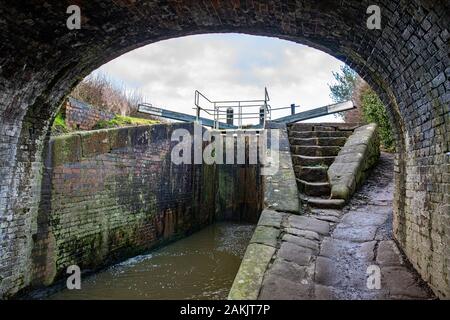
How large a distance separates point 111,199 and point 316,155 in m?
4.94

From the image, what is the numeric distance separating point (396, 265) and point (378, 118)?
779 centimetres

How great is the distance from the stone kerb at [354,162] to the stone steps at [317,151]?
0.23 meters

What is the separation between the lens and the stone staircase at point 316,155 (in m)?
6.60

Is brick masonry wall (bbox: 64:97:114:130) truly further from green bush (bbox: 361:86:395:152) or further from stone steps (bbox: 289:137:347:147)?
green bush (bbox: 361:86:395:152)

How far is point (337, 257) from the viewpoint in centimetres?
426

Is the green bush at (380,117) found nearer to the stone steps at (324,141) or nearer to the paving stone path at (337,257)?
the stone steps at (324,141)

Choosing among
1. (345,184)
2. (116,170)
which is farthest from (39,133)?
(345,184)

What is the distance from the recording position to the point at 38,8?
3.13 meters

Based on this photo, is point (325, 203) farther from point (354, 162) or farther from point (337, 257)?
point (337, 257)

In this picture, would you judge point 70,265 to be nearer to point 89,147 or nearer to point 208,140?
point 89,147

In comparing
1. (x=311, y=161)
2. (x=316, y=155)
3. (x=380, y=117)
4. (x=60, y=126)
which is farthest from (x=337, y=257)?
(x=380, y=117)

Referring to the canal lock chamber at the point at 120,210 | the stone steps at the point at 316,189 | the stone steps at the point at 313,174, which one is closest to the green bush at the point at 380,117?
the stone steps at the point at 313,174

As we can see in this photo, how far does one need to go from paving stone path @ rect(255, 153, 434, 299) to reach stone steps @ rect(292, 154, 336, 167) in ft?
4.82
